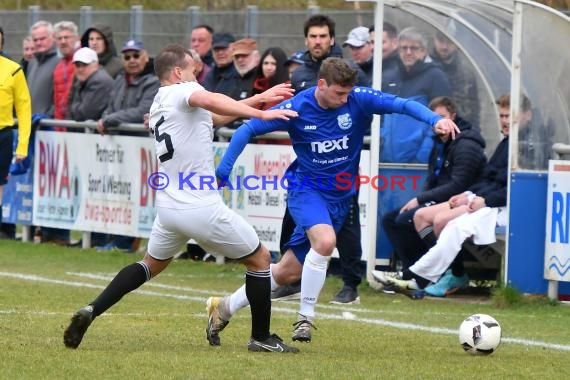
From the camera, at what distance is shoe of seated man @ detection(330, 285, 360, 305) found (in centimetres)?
1221

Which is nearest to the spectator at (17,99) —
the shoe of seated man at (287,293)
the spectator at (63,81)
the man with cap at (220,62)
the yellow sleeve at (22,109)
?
the yellow sleeve at (22,109)

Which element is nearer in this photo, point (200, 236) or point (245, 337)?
point (200, 236)

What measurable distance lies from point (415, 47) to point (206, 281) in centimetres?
316

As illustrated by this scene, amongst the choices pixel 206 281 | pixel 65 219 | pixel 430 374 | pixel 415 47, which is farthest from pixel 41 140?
pixel 430 374

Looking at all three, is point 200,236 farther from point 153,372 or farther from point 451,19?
point 451,19

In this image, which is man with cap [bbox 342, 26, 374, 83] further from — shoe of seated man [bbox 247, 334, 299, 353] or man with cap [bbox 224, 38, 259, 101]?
shoe of seated man [bbox 247, 334, 299, 353]

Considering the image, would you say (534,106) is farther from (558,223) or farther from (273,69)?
(273,69)

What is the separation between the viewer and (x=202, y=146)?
8.59 metres

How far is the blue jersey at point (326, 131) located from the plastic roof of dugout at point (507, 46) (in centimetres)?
273

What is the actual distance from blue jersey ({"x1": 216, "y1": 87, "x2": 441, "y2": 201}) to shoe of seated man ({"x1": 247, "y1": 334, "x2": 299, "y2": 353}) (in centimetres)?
149

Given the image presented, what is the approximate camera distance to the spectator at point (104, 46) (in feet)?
57.0

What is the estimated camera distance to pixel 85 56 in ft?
54.5

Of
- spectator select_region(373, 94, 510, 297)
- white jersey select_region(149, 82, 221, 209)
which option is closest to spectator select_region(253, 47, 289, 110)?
spectator select_region(373, 94, 510, 297)

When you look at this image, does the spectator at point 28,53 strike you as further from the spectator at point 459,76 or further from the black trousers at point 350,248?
the black trousers at point 350,248
